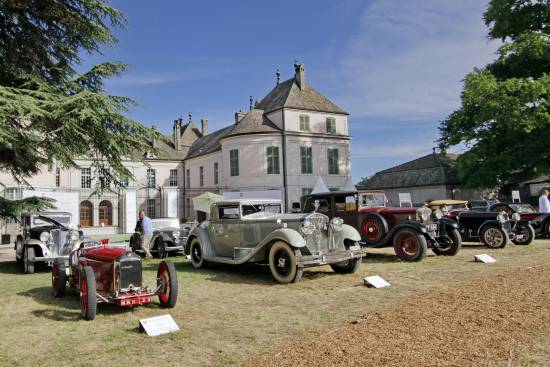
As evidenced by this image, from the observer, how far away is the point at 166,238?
42.4ft

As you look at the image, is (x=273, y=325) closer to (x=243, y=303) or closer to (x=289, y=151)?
(x=243, y=303)

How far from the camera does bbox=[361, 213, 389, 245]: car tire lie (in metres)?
10.9

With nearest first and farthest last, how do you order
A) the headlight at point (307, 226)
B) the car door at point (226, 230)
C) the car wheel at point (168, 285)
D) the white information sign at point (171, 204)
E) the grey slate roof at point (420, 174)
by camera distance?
the car wheel at point (168, 285) → the headlight at point (307, 226) → the car door at point (226, 230) → the grey slate roof at point (420, 174) → the white information sign at point (171, 204)

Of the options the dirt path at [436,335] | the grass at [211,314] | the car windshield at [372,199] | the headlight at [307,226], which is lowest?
the grass at [211,314]

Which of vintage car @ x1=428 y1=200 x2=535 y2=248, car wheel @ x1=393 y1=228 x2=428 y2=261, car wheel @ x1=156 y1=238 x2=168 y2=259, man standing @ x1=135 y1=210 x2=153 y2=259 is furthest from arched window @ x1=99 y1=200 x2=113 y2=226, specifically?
car wheel @ x1=393 y1=228 x2=428 y2=261

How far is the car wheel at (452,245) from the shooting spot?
11.0 metres

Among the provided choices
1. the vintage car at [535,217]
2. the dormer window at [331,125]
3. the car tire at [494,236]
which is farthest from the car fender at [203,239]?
the dormer window at [331,125]

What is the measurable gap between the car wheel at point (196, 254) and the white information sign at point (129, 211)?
967 inches

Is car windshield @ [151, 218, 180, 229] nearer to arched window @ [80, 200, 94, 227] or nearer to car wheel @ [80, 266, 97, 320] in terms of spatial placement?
car wheel @ [80, 266, 97, 320]

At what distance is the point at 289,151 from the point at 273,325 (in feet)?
86.0

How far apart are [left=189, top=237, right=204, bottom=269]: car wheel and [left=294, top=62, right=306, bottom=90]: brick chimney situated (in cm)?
2446

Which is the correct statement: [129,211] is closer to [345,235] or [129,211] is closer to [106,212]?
[106,212]

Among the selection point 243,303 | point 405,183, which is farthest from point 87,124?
point 405,183

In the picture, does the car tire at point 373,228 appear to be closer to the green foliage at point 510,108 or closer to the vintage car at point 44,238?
the vintage car at point 44,238
